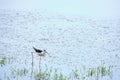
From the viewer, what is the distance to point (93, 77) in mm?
7164

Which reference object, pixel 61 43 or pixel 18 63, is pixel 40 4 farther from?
pixel 18 63

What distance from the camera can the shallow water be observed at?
8453 mm

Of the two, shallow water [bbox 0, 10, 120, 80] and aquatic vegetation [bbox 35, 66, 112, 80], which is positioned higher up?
shallow water [bbox 0, 10, 120, 80]

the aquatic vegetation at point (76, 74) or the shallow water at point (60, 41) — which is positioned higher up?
the shallow water at point (60, 41)

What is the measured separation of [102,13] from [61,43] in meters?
6.04

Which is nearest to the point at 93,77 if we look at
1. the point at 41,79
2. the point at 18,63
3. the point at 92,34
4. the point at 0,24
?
the point at 41,79

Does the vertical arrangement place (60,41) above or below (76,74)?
above

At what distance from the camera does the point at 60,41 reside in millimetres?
10812

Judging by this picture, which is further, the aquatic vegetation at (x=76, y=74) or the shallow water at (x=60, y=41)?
the shallow water at (x=60, y=41)

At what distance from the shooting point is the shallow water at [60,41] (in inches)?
333

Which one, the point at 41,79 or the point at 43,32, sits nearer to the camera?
the point at 41,79

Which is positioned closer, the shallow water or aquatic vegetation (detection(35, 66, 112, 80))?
aquatic vegetation (detection(35, 66, 112, 80))

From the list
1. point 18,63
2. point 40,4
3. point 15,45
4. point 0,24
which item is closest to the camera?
point 18,63

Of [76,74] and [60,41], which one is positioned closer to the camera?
[76,74]
